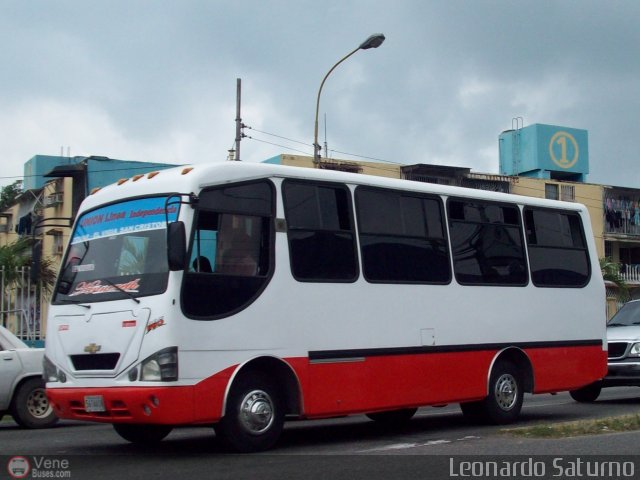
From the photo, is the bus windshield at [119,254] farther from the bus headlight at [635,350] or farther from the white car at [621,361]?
the bus headlight at [635,350]

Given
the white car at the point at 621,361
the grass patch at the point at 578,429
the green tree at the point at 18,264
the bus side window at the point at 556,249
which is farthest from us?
the green tree at the point at 18,264

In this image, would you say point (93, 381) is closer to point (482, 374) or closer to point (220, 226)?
point (220, 226)

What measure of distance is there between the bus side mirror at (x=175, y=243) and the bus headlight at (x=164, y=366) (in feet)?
2.69

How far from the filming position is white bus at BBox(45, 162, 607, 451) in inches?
365

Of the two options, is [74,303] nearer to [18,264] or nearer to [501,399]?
[501,399]

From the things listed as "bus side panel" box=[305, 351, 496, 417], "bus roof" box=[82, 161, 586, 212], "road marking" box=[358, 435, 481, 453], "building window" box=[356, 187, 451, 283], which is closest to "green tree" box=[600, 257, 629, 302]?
"bus side panel" box=[305, 351, 496, 417]

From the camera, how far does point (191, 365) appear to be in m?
9.20

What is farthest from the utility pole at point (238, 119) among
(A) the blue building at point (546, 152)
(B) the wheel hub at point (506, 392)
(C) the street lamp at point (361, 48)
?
(A) the blue building at point (546, 152)

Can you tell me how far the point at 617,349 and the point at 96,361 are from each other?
9.94 metres

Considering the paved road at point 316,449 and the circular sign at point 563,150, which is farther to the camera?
the circular sign at point 563,150

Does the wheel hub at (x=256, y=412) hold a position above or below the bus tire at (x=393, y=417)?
above

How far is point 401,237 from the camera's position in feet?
38.4

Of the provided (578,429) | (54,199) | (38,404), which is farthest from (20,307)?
(54,199)

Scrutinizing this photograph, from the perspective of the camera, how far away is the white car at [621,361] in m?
15.9
